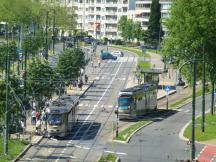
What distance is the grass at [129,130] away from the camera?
5647 centimetres

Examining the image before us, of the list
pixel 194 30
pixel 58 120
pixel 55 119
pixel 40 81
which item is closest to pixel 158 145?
pixel 58 120

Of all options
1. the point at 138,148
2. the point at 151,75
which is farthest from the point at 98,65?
the point at 138,148

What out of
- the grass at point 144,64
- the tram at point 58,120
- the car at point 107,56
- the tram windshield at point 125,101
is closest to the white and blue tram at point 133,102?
the tram windshield at point 125,101

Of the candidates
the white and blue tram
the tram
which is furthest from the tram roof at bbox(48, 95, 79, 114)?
the white and blue tram

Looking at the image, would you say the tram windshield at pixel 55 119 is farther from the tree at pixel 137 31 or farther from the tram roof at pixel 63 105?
the tree at pixel 137 31

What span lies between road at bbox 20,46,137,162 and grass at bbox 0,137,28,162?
71 cm

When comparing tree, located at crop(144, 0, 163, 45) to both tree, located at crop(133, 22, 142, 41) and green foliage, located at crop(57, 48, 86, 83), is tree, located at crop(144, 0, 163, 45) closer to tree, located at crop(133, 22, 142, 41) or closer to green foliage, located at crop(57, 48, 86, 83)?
tree, located at crop(133, 22, 142, 41)

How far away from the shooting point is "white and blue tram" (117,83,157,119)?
219 feet

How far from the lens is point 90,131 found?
60.3 meters

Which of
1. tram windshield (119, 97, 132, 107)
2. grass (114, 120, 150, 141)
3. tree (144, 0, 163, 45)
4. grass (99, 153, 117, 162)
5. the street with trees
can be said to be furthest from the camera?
the street with trees

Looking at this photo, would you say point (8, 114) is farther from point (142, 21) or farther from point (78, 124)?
point (142, 21)

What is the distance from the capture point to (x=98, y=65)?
120 m

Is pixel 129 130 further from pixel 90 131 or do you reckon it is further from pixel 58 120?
pixel 58 120

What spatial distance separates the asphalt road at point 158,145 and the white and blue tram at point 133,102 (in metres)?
2.32
